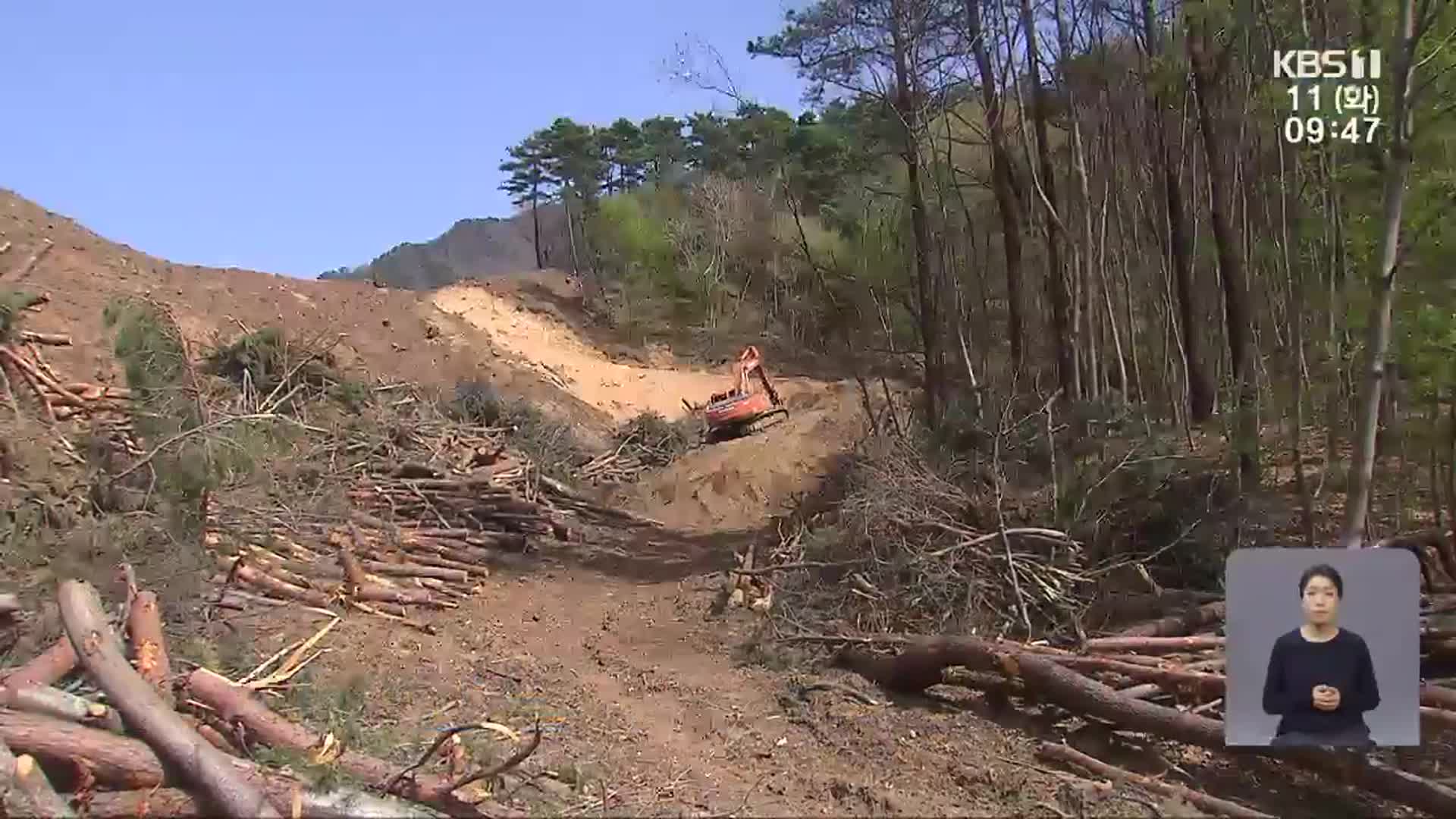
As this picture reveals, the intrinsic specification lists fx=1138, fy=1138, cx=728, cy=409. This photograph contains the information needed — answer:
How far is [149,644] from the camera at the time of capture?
477 cm

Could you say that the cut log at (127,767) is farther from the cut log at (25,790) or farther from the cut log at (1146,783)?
the cut log at (1146,783)

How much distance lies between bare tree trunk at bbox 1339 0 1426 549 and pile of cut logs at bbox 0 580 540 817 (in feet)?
9.77

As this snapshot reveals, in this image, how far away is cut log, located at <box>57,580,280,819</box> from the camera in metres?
3.65

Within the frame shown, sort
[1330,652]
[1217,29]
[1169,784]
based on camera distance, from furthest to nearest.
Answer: [1217,29], [1169,784], [1330,652]

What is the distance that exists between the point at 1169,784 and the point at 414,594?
214 inches

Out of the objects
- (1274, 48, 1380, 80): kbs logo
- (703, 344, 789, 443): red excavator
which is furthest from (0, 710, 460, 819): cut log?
(703, 344, 789, 443): red excavator

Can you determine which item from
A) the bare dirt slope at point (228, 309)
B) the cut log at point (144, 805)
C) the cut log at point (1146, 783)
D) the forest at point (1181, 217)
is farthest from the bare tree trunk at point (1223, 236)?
the bare dirt slope at point (228, 309)

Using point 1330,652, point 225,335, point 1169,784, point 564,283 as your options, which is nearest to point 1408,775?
Answer: point 1169,784

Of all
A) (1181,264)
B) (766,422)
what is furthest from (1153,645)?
(766,422)

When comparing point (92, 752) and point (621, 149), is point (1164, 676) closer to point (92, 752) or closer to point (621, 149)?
point (92, 752)

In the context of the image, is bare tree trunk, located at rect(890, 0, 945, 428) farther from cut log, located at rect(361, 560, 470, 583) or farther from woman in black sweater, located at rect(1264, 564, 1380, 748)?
woman in black sweater, located at rect(1264, 564, 1380, 748)

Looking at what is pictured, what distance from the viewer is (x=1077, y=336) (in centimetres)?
1305

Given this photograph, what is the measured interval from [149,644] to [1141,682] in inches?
167

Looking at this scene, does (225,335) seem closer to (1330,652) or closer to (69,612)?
(69,612)
